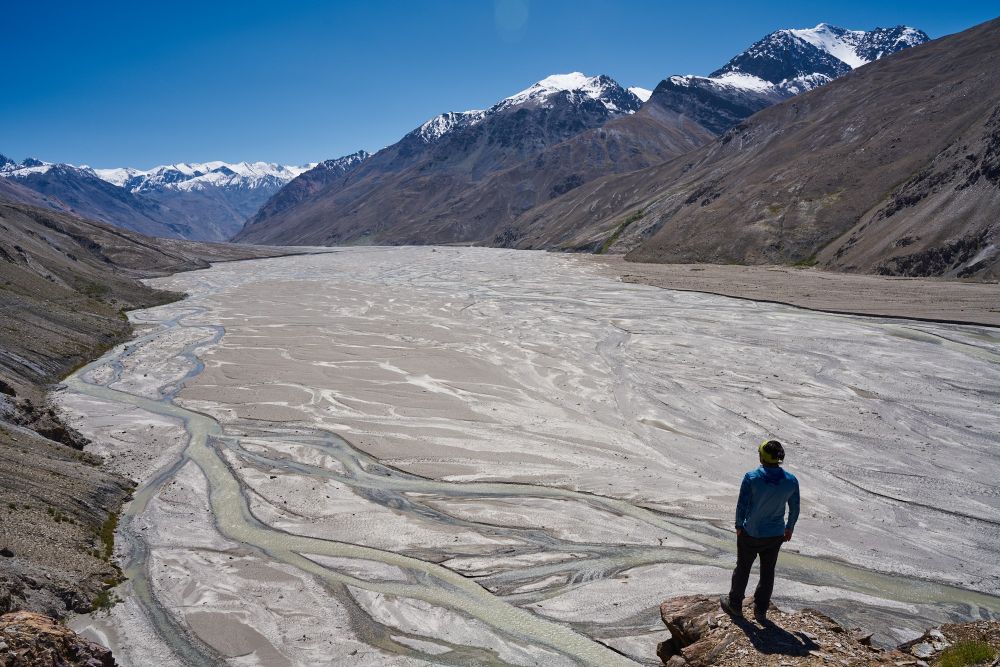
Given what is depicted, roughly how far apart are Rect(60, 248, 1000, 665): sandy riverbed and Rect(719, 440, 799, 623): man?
2.59 metres

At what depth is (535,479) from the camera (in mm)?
17531

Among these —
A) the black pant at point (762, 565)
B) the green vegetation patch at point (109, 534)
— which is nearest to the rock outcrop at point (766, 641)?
the black pant at point (762, 565)

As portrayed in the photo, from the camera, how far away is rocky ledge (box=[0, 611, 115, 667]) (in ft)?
25.5

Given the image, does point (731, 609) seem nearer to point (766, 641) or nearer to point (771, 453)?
point (766, 641)

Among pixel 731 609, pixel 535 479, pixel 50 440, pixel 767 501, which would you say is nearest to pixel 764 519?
pixel 767 501

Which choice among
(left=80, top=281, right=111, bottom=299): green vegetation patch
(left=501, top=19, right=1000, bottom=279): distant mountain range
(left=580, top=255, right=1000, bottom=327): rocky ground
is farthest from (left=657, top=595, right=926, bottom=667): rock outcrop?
(left=501, top=19, right=1000, bottom=279): distant mountain range

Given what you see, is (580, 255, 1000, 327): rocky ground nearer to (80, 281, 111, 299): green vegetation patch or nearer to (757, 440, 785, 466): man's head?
(757, 440, 785, 466): man's head

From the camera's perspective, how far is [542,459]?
18828mm

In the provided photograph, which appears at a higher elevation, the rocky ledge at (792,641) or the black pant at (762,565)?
the black pant at (762,565)

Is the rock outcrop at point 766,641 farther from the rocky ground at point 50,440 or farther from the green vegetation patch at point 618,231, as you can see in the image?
the green vegetation patch at point 618,231

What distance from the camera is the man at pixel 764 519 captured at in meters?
8.52

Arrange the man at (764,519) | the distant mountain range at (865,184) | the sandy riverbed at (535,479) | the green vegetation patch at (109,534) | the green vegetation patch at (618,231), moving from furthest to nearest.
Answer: the green vegetation patch at (618,231) < the distant mountain range at (865,184) < the green vegetation patch at (109,534) < the sandy riverbed at (535,479) < the man at (764,519)

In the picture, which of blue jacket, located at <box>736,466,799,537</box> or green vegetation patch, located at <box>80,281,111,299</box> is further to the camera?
green vegetation patch, located at <box>80,281,111,299</box>

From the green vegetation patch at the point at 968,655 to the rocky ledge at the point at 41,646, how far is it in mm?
11668
